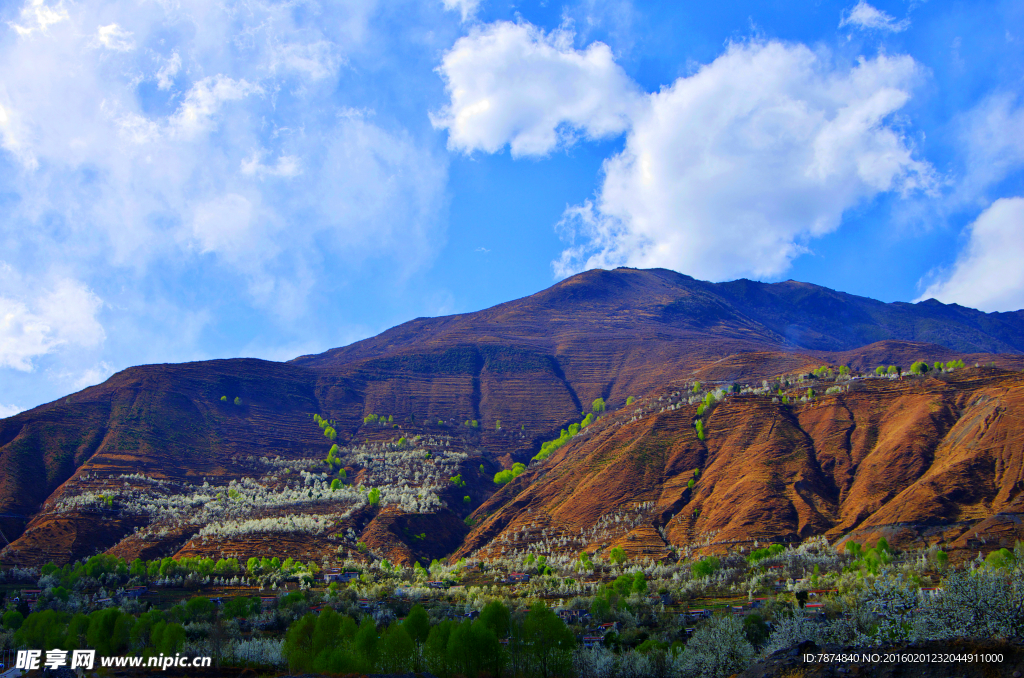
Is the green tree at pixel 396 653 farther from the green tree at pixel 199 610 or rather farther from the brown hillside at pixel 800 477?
the brown hillside at pixel 800 477

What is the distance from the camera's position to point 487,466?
140000 mm

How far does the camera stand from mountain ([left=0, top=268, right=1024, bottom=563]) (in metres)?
79.3

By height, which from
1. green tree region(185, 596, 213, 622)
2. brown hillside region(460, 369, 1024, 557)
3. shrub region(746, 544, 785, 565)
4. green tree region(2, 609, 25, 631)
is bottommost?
shrub region(746, 544, 785, 565)

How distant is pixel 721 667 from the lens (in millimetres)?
30672

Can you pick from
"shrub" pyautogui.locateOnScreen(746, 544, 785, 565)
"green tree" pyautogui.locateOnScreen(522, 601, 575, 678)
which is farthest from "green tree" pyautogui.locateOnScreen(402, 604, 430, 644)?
"shrub" pyautogui.locateOnScreen(746, 544, 785, 565)

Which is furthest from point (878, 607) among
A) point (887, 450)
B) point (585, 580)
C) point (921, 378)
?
point (921, 378)

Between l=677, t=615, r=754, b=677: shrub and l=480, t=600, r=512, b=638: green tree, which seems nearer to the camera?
l=677, t=615, r=754, b=677: shrub

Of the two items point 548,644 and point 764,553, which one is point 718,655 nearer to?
Answer: point 548,644

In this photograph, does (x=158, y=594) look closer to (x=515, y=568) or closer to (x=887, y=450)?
(x=515, y=568)

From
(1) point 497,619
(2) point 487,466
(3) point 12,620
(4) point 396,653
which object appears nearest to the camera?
(4) point 396,653

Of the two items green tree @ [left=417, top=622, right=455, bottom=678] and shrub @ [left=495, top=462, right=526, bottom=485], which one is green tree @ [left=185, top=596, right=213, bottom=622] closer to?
green tree @ [left=417, top=622, right=455, bottom=678]

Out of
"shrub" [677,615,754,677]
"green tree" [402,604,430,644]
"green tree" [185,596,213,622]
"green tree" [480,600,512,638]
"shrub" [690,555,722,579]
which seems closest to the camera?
"shrub" [677,615,754,677]

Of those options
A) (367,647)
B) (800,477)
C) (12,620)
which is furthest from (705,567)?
(12,620)

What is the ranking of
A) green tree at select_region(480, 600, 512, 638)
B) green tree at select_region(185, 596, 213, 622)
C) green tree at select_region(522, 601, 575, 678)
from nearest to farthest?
green tree at select_region(522, 601, 575, 678), green tree at select_region(480, 600, 512, 638), green tree at select_region(185, 596, 213, 622)
